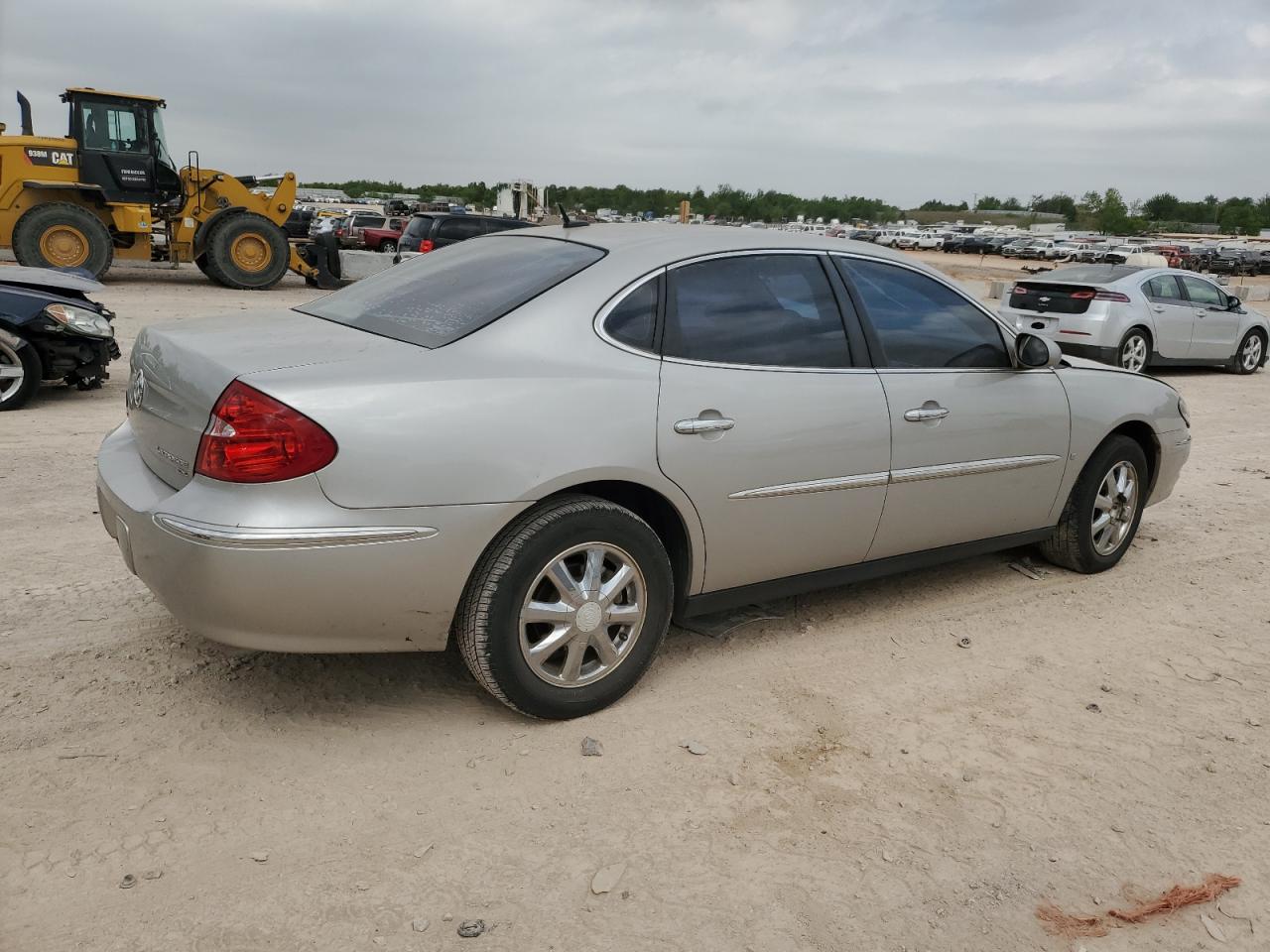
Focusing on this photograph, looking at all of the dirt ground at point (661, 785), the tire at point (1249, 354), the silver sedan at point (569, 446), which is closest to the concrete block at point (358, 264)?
the tire at point (1249, 354)

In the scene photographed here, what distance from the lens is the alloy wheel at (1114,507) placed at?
17.0ft

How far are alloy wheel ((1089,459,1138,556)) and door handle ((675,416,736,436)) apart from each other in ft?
7.98

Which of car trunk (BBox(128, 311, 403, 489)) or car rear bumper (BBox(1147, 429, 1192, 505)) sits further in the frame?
car rear bumper (BBox(1147, 429, 1192, 505))

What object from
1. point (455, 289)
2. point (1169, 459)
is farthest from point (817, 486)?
point (1169, 459)

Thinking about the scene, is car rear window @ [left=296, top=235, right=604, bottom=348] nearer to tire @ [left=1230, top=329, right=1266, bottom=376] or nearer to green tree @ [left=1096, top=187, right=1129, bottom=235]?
tire @ [left=1230, top=329, right=1266, bottom=376]

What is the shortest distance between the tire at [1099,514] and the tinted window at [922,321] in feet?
2.97

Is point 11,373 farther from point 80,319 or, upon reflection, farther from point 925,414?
point 925,414

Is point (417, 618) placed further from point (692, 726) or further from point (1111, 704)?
point (1111, 704)

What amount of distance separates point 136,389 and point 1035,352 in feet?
11.6

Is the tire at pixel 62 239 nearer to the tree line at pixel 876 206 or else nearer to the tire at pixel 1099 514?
the tire at pixel 1099 514

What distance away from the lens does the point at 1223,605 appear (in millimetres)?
5000

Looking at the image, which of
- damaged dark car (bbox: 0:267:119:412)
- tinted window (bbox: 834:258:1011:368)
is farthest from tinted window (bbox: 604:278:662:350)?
damaged dark car (bbox: 0:267:119:412)

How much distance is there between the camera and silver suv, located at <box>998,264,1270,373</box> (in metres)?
13.2

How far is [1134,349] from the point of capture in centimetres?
1344
